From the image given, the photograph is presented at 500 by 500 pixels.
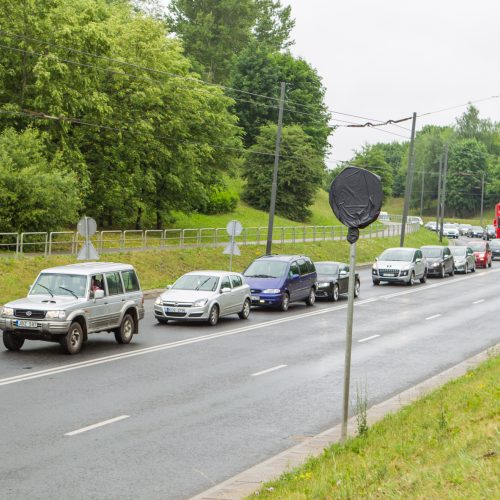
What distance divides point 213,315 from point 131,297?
4598mm

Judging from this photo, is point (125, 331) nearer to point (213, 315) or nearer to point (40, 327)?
point (40, 327)

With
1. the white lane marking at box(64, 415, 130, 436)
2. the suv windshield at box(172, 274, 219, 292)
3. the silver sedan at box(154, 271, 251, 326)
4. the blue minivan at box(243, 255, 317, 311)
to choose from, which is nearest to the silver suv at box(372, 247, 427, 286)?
the blue minivan at box(243, 255, 317, 311)

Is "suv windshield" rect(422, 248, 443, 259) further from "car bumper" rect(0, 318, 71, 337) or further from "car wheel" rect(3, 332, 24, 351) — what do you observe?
"car bumper" rect(0, 318, 71, 337)

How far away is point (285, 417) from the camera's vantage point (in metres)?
13.2

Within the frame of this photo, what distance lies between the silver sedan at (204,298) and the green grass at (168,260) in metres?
6.43

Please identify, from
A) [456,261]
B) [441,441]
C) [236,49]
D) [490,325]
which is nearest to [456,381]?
[441,441]

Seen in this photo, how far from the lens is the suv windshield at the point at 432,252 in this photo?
1916 inches

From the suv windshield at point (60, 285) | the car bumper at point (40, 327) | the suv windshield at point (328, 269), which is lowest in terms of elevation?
the car bumper at point (40, 327)

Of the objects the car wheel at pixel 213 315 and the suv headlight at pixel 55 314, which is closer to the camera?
the suv headlight at pixel 55 314

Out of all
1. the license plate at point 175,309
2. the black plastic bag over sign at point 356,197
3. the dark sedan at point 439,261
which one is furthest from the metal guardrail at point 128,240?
the black plastic bag over sign at point 356,197

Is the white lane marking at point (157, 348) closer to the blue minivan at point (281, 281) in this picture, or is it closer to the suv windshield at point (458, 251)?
the blue minivan at point (281, 281)

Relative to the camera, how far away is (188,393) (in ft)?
48.9

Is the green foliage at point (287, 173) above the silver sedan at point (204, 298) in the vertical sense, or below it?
above

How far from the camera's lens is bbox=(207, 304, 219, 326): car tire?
25269mm
